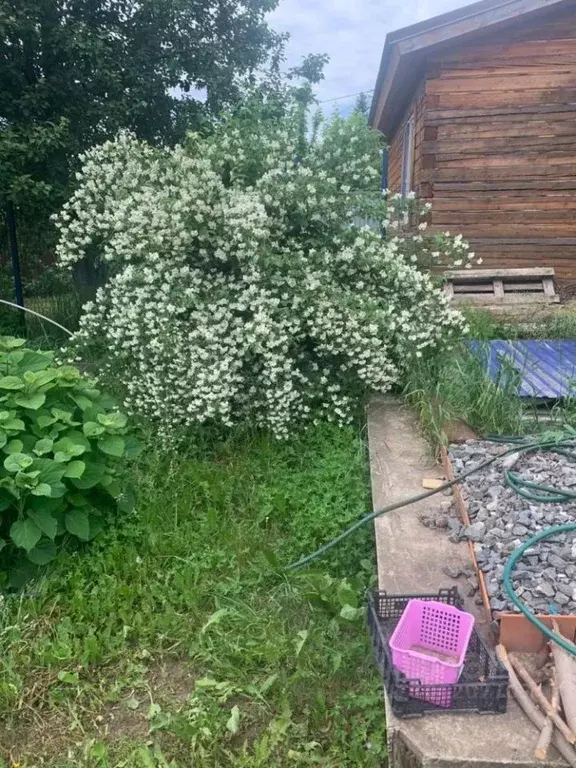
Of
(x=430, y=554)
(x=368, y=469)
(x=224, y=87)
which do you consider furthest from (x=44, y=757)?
(x=224, y=87)

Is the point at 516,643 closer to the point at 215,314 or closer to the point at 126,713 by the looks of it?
the point at 126,713

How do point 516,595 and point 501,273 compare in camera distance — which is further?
point 501,273

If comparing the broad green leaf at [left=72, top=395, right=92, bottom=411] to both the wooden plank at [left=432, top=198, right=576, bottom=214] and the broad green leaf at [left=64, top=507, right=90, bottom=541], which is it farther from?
the wooden plank at [left=432, top=198, right=576, bottom=214]

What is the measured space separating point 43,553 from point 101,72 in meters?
5.41

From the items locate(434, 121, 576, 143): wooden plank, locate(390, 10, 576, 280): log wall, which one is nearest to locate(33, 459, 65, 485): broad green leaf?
locate(390, 10, 576, 280): log wall

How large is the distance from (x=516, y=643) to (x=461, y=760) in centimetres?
47

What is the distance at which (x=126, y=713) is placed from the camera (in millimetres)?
2070

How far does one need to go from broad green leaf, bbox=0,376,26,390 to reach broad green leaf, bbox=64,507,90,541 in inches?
23.0

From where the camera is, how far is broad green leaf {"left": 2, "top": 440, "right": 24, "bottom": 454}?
2.49m

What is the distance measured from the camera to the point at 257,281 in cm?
379

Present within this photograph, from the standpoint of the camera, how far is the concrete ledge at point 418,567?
1.55 metres

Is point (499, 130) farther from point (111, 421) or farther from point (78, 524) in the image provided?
point (78, 524)

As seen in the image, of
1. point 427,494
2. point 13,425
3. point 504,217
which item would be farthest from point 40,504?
point 504,217

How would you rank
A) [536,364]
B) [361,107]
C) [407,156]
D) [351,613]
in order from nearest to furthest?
[351,613]
[536,364]
[361,107]
[407,156]
